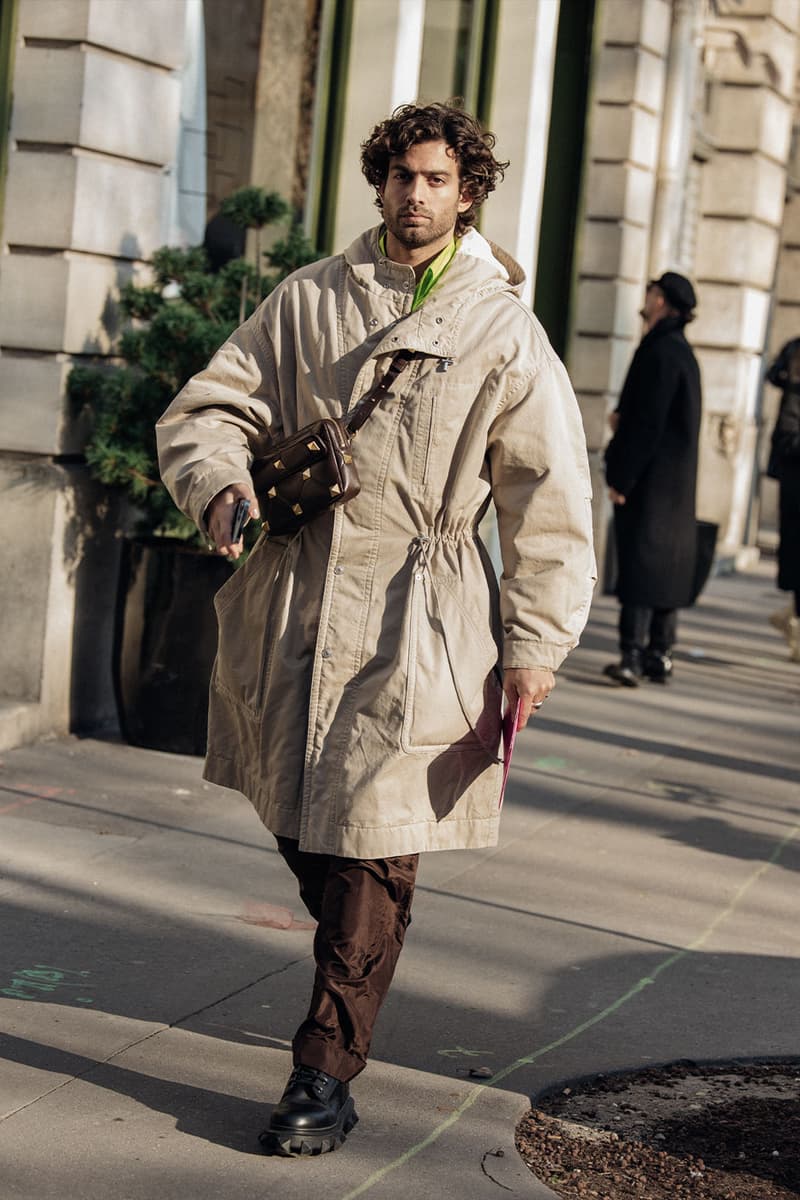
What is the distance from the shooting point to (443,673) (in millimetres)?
3814

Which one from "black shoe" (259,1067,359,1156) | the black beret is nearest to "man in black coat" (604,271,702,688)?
the black beret

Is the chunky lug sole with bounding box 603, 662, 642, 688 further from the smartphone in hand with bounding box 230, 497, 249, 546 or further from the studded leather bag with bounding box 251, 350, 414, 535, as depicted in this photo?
the smartphone in hand with bounding box 230, 497, 249, 546

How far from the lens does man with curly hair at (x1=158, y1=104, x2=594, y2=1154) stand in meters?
3.79

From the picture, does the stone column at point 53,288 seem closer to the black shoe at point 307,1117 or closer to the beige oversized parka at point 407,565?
the beige oversized parka at point 407,565

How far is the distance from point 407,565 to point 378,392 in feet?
1.15

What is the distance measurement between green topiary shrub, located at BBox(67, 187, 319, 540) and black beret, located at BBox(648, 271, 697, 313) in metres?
2.79

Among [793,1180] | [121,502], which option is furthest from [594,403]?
[793,1180]

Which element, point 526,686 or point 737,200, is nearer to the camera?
point 526,686

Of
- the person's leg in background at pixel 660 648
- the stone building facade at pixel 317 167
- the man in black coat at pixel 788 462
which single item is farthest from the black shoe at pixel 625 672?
the stone building facade at pixel 317 167

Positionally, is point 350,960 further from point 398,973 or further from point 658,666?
point 658,666

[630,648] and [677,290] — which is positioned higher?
[677,290]

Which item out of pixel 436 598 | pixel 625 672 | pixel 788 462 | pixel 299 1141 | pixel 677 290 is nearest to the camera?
pixel 299 1141

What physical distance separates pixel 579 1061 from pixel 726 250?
44.5 ft

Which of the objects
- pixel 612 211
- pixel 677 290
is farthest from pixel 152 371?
pixel 612 211
